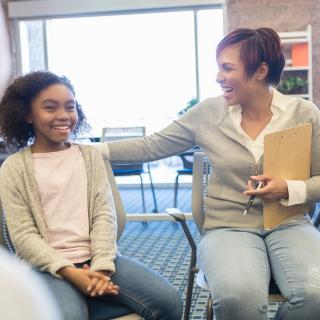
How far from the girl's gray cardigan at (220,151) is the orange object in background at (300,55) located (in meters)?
3.59

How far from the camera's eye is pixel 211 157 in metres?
1.52

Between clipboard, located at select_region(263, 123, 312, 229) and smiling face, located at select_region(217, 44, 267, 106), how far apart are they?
214mm

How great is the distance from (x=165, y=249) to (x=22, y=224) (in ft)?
6.50

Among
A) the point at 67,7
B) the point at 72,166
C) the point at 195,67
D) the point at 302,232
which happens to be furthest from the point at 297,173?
the point at 67,7

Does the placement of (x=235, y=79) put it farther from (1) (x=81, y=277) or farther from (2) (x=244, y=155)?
(1) (x=81, y=277)

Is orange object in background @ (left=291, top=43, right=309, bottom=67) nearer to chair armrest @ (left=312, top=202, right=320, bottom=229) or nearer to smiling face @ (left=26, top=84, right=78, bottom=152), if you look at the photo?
chair armrest @ (left=312, top=202, right=320, bottom=229)

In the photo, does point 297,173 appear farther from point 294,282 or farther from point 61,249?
point 61,249

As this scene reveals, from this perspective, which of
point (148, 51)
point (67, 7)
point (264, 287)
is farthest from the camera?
point (148, 51)

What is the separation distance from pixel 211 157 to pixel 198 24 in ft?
13.7

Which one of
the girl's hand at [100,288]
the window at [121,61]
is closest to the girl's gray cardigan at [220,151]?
the girl's hand at [100,288]

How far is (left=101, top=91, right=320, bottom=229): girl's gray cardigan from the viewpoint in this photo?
1.45 m

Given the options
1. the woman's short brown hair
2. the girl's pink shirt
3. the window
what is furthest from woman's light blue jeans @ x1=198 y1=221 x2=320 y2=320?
the window

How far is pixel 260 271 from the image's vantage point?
1.24 meters

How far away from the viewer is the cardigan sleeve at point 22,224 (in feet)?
3.89
